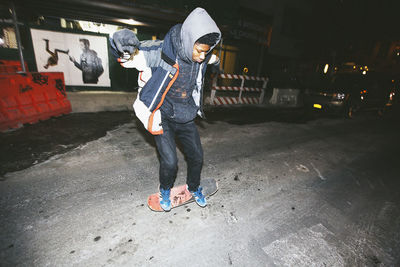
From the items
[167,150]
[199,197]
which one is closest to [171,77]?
[167,150]

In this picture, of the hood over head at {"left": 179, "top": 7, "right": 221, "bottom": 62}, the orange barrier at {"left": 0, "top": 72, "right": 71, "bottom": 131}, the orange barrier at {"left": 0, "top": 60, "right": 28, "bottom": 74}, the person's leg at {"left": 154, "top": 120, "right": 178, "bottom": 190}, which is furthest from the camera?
the orange barrier at {"left": 0, "top": 60, "right": 28, "bottom": 74}

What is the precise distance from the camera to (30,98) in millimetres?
5453

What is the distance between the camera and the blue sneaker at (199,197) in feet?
9.18

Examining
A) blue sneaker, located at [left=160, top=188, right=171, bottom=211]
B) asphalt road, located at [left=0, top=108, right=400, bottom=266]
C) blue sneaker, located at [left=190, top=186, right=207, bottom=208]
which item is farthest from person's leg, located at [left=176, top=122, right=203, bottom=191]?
asphalt road, located at [left=0, top=108, right=400, bottom=266]

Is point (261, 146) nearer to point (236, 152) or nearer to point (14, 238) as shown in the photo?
point (236, 152)

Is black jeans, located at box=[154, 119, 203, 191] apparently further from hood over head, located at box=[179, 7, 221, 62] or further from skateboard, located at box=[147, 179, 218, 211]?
hood over head, located at box=[179, 7, 221, 62]

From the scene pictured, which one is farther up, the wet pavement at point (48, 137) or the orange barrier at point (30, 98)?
the orange barrier at point (30, 98)

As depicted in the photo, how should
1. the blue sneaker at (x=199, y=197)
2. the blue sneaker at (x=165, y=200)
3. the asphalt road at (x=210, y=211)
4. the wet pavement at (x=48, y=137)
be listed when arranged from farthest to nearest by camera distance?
the wet pavement at (x=48, y=137) < the blue sneaker at (x=199, y=197) < the blue sneaker at (x=165, y=200) < the asphalt road at (x=210, y=211)

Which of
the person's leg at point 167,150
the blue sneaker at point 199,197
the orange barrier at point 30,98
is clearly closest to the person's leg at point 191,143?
the person's leg at point 167,150

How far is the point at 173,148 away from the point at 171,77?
866 millimetres

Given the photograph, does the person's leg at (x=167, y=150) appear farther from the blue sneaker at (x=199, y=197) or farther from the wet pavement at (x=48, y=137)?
the wet pavement at (x=48, y=137)

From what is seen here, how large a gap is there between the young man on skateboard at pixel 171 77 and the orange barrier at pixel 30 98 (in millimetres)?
4885

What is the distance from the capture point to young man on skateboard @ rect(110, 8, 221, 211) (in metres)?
1.95

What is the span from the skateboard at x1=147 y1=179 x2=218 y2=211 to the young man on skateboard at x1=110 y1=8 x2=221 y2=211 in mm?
137
